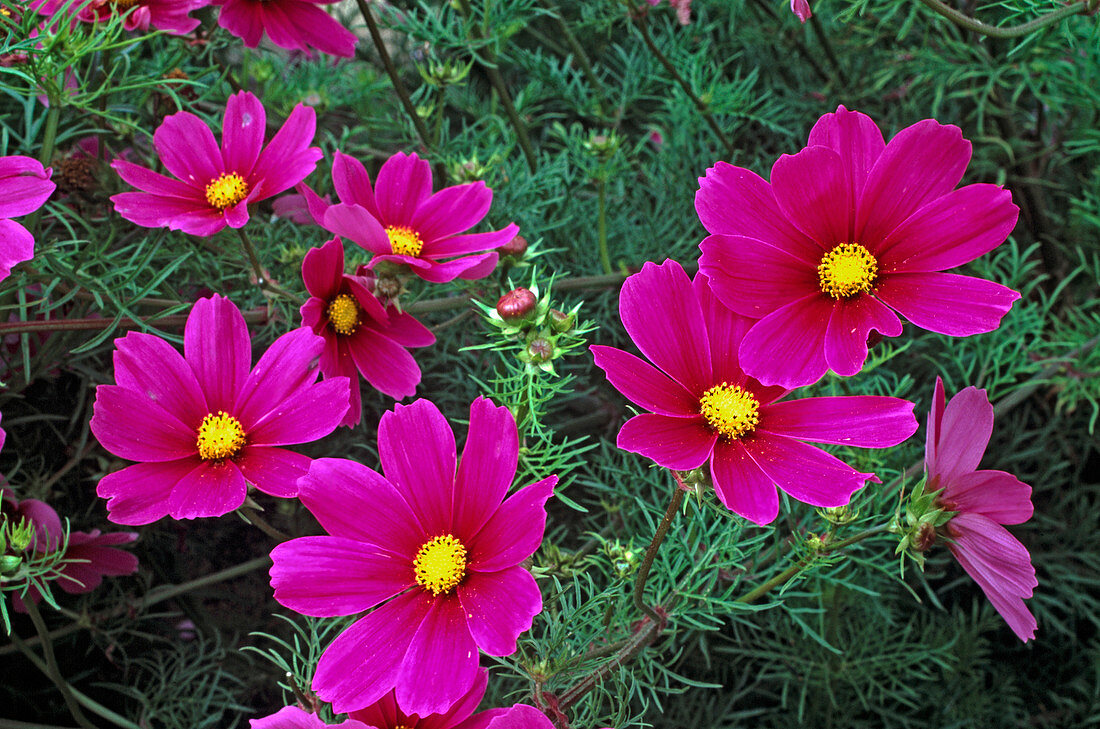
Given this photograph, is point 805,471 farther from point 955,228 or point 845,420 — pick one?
point 955,228

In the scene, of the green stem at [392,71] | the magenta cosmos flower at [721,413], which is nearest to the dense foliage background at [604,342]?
the green stem at [392,71]

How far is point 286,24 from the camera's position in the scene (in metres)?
0.77

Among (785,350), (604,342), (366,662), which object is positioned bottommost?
(604,342)

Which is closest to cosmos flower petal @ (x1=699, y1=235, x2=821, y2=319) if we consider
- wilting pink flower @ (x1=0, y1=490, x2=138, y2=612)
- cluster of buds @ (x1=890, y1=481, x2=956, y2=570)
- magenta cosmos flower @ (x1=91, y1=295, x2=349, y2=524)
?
cluster of buds @ (x1=890, y1=481, x2=956, y2=570)

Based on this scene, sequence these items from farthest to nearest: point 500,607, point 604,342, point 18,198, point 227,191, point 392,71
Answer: point 604,342
point 392,71
point 227,191
point 18,198
point 500,607

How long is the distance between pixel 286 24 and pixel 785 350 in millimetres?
524

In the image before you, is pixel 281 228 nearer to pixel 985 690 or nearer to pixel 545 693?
pixel 545 693

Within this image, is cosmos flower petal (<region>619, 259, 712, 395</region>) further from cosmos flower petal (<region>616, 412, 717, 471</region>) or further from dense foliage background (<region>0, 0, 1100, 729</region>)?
dense foliage background (<region>0, 0, 1100, 729</region>)

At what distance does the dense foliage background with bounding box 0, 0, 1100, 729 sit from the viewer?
0.73m

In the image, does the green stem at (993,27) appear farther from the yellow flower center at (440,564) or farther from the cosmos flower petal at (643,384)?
the yellow flower center at (440,564)

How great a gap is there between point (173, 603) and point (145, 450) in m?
0.44

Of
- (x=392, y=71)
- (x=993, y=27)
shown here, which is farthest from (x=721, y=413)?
(x=392, y=71)

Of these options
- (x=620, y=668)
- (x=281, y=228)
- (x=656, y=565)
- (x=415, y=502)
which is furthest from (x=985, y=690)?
(x=281, y=228)

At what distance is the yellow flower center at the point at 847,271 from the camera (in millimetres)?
503
